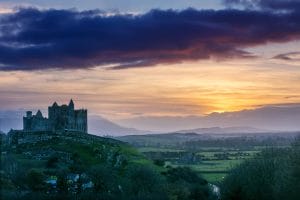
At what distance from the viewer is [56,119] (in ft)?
585

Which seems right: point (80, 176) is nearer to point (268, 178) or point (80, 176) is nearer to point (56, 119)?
point (268, 178)

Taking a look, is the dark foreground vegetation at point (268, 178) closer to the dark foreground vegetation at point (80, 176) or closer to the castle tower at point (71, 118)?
the dark foreground vegetation at point (80, 176)

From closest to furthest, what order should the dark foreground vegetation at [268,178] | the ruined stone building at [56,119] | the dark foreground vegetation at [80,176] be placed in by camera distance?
the dark foreground vegetation at [268,178], the dark foreground vegetation at [80,176], the ruined stone building at [56,119]

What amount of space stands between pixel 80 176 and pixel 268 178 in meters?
44.3

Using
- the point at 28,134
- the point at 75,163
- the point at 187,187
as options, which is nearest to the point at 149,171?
the point at 187,187

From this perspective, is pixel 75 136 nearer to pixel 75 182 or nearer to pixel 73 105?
pixel 73 105

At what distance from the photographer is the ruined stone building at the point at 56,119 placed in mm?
175625

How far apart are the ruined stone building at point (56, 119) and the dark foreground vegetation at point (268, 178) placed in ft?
272

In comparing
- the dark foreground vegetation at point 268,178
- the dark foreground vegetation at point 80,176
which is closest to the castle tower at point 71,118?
the dark foreground vegetation at point 80,176

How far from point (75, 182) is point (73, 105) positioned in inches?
2665

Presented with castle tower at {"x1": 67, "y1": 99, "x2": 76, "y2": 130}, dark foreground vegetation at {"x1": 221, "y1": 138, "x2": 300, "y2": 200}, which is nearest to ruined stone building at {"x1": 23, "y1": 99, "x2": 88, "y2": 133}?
castle tower at {"x1": 67, "y1": 99, "x2": 76, "y2": 130}

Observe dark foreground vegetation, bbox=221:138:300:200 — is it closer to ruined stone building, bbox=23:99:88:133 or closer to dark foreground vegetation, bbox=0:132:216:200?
dark foreground vegetation, bbox=0:132:216:200

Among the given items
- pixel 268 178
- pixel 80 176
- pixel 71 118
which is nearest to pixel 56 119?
pixel 71 118

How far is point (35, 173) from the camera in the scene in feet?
370
